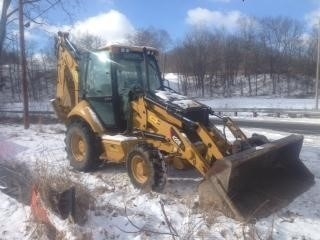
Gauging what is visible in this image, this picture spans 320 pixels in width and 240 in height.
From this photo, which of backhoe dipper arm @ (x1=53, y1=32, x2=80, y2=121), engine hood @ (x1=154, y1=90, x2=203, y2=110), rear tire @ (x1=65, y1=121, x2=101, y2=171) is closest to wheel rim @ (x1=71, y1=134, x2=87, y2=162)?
rear tire @ (x1=65, y1=121, x2=101, y2=171)

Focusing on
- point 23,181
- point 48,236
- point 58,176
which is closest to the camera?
point 48,236

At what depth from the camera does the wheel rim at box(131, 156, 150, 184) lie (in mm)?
7426

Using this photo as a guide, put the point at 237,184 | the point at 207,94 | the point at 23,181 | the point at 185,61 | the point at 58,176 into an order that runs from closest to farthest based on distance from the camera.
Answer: the point at 237,184
the point at 58,176
the point at 23,181
the point at 207,94
the point at 185,61

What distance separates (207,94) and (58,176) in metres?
57.0

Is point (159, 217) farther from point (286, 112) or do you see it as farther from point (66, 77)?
point (286, 112)

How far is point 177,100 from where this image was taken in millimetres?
7934

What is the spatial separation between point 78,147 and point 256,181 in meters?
4.18

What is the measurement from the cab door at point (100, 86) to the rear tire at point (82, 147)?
46 centimetres

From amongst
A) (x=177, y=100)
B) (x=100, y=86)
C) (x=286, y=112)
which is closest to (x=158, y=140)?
(x=177, y=100)

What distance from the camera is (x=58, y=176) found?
710 cm

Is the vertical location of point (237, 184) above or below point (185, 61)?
below

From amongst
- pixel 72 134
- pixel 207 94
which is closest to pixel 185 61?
pixel 207 94

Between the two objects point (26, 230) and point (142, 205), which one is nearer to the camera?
point (26, 230)

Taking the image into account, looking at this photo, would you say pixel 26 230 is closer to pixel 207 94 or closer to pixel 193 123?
pixel 193 123
